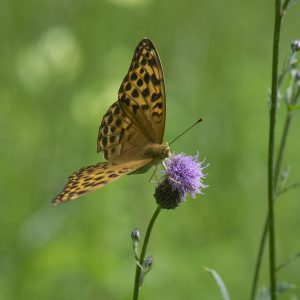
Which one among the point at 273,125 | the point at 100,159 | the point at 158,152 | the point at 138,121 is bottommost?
the point at 273,125

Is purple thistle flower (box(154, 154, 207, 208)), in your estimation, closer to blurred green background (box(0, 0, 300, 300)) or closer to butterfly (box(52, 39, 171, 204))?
butterfly (box(52, 39, 171, 204))

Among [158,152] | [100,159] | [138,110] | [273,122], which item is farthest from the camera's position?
[100,159]

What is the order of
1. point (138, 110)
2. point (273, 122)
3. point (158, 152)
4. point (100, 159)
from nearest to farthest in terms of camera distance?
point (273, 122) → point (158, 152) → point (138, 110) → point (100, 159)

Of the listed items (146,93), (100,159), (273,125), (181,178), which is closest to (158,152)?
(181,178)

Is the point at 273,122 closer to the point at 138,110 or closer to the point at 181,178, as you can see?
the point at 181,178

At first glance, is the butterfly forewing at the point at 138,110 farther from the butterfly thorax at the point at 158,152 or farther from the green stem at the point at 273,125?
the green stem at the point at 273,125

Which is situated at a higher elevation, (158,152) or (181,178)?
(158,152)

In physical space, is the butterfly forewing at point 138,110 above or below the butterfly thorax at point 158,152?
above

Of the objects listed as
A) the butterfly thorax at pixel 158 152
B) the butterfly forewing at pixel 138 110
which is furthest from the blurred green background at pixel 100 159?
the butterfly thorax at pixel 158 152
